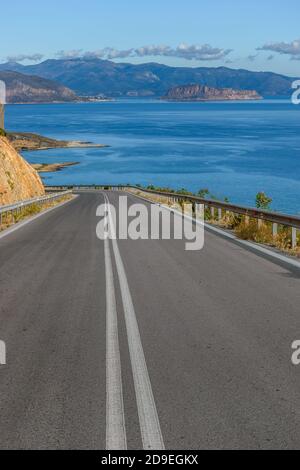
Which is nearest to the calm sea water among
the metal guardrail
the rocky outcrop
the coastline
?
the coastline

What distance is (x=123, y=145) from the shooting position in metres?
189

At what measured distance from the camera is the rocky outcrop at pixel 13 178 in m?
37.1

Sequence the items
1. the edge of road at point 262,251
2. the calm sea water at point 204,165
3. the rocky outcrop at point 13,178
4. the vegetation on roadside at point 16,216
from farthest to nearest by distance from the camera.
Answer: the calm sea water at point 204,165 → the rocky outcrop at point 13,178 → the vegetation on roadside at point 16,216 → the edge of road at point 262,251

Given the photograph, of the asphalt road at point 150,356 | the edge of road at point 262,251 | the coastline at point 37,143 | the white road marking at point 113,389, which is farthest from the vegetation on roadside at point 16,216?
the coastline at point 37,143

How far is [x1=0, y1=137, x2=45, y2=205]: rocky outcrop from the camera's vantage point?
1460 inches

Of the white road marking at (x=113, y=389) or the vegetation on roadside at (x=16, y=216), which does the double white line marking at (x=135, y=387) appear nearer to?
the white road marking at (x=113, y=389)

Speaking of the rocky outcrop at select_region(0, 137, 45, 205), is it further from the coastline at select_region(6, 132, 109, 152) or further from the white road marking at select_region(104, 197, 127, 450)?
the coastline at select_region(6, 132, 109, 152)

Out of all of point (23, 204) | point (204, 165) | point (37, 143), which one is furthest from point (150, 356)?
point (37, 143)

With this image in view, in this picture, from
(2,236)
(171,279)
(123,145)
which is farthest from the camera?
(123,145)

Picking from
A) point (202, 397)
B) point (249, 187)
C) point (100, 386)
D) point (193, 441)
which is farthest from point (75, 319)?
point (249, 187)

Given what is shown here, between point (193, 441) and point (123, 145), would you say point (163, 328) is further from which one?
point (123, 145)

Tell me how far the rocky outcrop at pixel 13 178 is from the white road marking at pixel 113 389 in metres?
28.1

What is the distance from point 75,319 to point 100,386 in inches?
103

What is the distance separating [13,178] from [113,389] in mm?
35561
